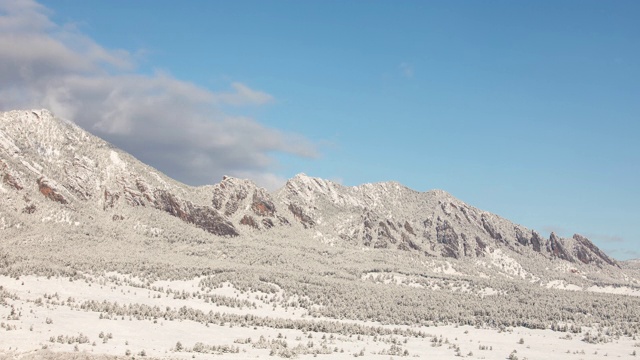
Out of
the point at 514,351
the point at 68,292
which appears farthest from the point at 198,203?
the point at 514,351

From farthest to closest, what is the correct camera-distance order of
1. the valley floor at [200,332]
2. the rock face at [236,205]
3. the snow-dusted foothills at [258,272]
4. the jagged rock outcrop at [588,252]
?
the jagged rock outcrop at [588,252] → the rock face at [236,205] → the snow-dusted foothills at [258,272] → the valley floor at [200,332]

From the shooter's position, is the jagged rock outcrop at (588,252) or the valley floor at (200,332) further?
the jagged rock outcrop at (588,252)

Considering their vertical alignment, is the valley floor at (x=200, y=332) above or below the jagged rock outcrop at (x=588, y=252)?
below

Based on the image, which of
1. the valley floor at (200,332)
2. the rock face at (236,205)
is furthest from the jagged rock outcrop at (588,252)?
the valley floor at (200,332)

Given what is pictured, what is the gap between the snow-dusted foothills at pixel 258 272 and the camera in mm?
39250

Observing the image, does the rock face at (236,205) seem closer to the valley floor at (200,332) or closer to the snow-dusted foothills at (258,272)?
the snow-dusted foothills at (258,272)

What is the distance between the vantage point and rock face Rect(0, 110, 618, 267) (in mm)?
77500

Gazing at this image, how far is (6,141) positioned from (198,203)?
30.7m

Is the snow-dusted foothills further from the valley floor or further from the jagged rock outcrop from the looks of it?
the jagged rock outcrop

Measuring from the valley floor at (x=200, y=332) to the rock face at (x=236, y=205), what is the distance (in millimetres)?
26275

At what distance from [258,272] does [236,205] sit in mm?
31851

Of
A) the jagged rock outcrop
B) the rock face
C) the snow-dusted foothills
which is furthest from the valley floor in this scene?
the jagged rock outcrop

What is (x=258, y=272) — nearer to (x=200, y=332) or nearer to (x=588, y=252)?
(x=200, y=332)

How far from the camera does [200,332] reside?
40250mm
